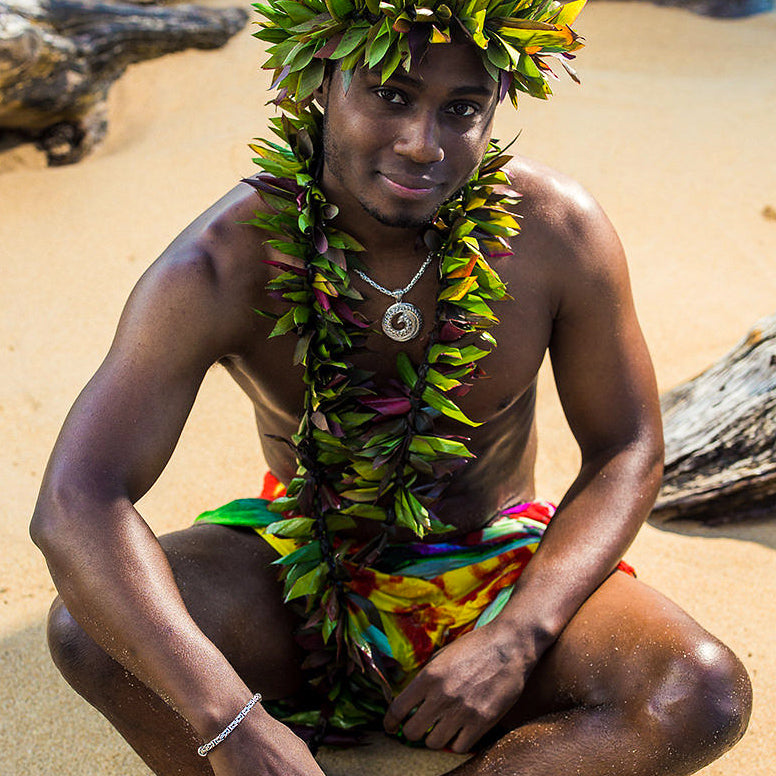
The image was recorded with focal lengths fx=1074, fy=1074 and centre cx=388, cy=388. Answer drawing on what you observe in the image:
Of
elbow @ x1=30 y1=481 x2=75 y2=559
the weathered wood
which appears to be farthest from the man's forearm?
the weathered wood

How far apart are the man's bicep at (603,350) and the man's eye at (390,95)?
562 mm

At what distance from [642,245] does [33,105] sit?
117 inches

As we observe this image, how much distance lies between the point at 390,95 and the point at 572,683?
1219 mm

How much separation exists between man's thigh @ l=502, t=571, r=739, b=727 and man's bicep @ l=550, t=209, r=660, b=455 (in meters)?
0.35

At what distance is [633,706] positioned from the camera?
205cm

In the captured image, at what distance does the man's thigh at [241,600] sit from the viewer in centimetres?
226

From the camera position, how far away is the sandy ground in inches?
105

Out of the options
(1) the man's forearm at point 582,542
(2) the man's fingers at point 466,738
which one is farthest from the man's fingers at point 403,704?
(1) the man's forearm at point 582,542

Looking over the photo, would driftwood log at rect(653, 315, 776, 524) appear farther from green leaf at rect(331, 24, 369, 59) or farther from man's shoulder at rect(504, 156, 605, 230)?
green leaf at rect(331, 24, 369, 59)

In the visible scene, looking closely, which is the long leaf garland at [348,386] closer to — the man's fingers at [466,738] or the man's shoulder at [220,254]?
the man's shoulder at [220,254]

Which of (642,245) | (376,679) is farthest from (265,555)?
(642,245)

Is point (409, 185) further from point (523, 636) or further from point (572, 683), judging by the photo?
point (572, 683)

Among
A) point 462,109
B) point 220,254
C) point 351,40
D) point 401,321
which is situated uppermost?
point 351,40

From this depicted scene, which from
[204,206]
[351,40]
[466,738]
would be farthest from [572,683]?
[204,206]
